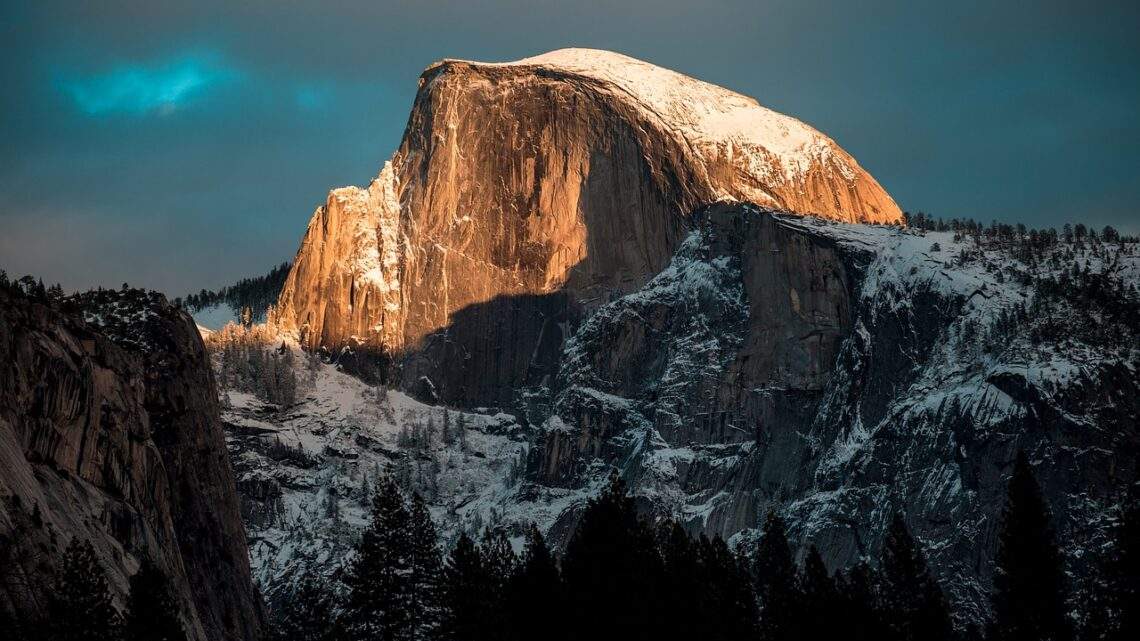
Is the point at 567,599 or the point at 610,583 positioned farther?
the point at 567,599

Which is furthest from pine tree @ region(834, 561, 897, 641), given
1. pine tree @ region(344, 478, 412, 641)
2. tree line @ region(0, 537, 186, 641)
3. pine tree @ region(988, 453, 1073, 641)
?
tree line @ region(0, 537, 186, 641)

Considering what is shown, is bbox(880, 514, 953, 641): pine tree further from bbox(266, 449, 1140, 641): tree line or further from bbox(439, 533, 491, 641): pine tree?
bbox(439, 533, 491, 641): pine tree

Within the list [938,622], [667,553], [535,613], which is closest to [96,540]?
[535,613]

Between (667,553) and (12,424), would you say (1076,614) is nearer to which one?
(667,553)

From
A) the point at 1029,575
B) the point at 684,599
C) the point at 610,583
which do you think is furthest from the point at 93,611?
the point at 1029,575

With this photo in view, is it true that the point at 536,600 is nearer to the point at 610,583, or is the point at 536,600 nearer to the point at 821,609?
the point at 610,583
